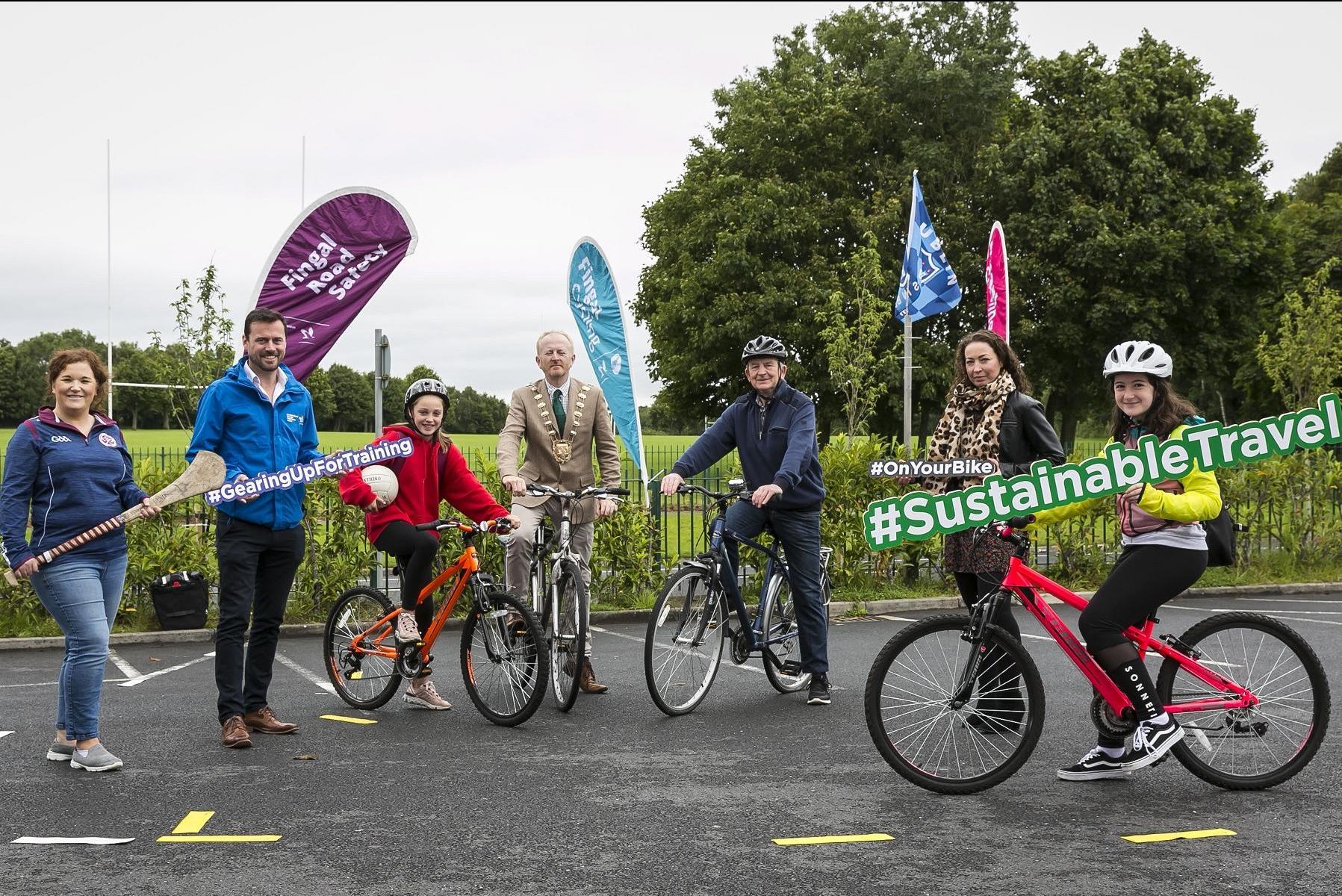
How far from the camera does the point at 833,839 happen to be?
4.57 m

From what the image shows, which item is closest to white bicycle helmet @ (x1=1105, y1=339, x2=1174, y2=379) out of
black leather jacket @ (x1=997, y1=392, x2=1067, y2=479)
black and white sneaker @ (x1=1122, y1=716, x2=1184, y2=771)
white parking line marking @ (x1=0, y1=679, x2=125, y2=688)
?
black leather jacket @ (x1=997, y1=392, x2=1067, y2=479)

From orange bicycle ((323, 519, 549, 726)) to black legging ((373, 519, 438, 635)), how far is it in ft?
0.19

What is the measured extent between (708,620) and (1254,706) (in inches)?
112

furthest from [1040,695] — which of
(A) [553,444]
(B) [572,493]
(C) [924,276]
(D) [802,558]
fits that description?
(C) [924,276]

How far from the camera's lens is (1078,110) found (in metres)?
30.7

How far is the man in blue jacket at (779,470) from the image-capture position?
707cm

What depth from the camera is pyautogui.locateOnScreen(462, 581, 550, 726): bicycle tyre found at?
21.3 ft

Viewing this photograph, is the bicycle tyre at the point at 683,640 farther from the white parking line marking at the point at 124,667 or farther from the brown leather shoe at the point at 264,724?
the white parking line marking at the point at 124,667

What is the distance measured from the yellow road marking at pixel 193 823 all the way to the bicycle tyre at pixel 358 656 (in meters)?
2.14

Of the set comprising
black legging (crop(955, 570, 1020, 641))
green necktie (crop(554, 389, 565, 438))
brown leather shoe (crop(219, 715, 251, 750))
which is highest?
green necktie (crop(554, 389, 565, 438))

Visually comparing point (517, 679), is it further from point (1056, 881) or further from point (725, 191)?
point (725, 191)

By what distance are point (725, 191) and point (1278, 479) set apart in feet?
72.8

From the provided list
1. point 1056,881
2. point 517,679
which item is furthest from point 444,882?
point 517,679

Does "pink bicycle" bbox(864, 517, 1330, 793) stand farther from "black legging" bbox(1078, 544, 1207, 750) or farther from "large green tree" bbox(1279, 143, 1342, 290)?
"large green tree" bbox(1279, 143, 1342, 290)
